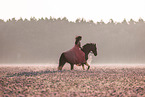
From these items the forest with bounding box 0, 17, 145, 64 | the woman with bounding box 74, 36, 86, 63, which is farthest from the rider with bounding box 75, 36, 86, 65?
the forest with bounding box 0, 17, 145, 64

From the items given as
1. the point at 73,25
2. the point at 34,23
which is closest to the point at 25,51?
the point at 34,23

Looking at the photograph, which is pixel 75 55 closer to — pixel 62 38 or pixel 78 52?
pixel 78 52

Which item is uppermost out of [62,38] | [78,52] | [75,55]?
[62,38]

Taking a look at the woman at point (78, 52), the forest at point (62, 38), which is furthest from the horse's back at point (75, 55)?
the forest at point (62, 38)

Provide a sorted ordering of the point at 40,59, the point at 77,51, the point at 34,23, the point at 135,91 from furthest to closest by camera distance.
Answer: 1. the point at 34,23
2. the point at 40,59
3. the point at 77,51
4. the point at 135,91

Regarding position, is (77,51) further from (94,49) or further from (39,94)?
(39,94)

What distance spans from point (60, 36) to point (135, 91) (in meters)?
69.0

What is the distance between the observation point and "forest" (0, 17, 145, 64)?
73750 millimetres

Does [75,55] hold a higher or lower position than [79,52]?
lower

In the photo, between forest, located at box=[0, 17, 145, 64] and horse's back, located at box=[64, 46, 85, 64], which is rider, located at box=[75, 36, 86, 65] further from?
forest, located at box=[0, 17, 145, 64]

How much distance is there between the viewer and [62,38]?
80.2 metres

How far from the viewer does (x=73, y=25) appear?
84.6 m

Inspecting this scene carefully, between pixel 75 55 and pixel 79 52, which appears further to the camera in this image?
pixel 79 52

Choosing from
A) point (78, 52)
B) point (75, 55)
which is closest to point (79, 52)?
point (78, 52)
